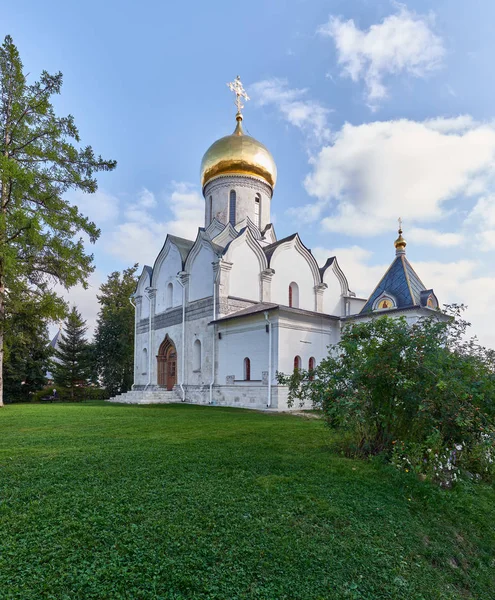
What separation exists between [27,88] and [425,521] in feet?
55.9

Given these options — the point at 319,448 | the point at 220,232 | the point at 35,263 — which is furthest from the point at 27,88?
the point at 319,448

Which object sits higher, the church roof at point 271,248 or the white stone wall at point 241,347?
the church roof at point 271,248

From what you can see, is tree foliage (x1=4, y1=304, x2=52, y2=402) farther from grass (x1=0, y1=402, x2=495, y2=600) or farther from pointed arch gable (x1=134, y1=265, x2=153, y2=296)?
grass (x1=0, y1=402, x2=495, y2=600)

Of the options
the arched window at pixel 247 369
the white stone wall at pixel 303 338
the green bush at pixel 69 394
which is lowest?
the green bush at pixel 69 394

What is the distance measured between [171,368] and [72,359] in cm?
888

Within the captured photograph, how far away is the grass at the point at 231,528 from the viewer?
2.52 meters

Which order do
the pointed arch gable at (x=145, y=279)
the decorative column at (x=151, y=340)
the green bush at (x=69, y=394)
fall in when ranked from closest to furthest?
1. the decorative column at (x=151, y=340)
2. the pointed arch gable at (x=145, y=279)
3. the green bush at (x=69, y=394)

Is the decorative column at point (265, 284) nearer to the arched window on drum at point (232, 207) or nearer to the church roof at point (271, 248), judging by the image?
the church roof at point (271, 248)

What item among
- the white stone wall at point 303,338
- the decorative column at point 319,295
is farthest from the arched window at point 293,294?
the white stone wall at point 303,338

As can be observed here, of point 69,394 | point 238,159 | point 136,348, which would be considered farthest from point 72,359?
point 238,159

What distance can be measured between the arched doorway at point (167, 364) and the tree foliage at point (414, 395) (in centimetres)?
1433

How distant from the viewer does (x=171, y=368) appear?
19453 millimetres

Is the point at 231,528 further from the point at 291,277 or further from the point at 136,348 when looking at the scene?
the point at 136,348

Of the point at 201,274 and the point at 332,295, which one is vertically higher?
the point at 201,274
